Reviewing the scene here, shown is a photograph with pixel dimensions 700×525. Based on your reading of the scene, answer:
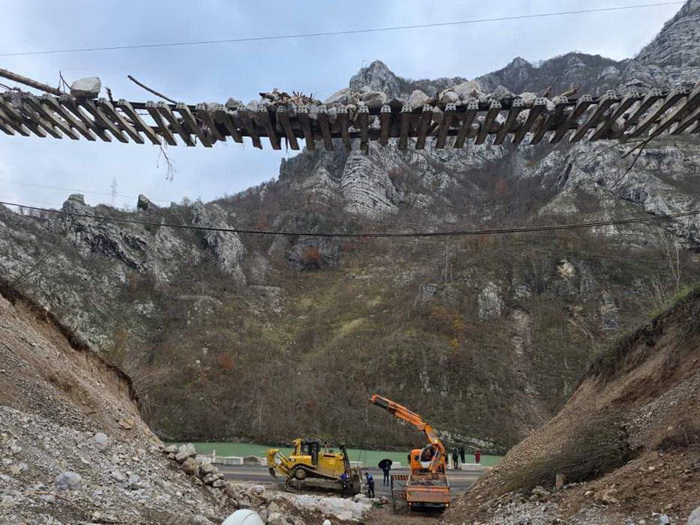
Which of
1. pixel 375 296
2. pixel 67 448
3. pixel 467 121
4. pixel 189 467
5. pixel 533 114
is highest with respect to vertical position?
pixel 375 296

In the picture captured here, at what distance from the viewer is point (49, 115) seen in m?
6.13

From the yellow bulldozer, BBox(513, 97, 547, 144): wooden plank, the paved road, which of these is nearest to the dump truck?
the yellow bulldozer

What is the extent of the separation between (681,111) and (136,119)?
6.38 m

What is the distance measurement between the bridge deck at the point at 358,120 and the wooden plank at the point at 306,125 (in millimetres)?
11

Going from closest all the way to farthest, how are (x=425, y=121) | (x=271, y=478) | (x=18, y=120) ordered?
(x=425, y=121), (x=18, y=120), (x=271, y=478)

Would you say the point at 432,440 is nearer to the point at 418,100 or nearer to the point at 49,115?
the point at 418,100

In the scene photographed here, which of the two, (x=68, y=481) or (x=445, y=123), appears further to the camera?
(x=445, y=123)

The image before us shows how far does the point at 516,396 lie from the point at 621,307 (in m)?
17.6

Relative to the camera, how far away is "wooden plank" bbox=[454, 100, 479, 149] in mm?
5730

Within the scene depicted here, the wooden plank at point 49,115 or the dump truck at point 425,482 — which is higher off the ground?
the wooden plank at point 49,115

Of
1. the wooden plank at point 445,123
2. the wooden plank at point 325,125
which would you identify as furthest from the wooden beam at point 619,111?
the wooden plank at point 325,125

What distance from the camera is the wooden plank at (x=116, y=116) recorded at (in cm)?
598

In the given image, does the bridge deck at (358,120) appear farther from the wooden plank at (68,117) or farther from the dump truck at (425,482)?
the dump truck at (425,482)

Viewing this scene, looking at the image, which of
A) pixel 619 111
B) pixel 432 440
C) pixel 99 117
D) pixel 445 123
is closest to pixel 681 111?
pixel 619 111
